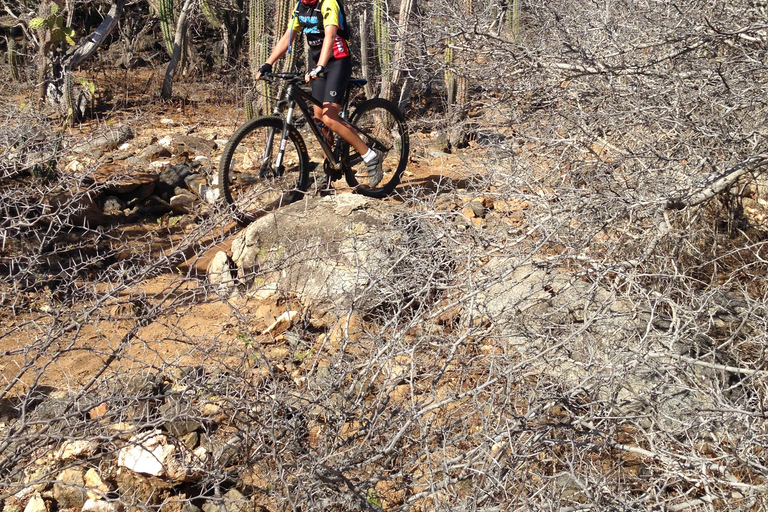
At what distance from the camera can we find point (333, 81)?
5.44 metres

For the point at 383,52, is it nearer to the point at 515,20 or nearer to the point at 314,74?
the point at 515,20

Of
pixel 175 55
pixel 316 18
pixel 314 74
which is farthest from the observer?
pixel 175 55

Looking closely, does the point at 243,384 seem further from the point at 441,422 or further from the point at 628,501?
the point at 628,501

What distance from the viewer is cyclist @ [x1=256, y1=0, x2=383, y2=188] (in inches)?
207

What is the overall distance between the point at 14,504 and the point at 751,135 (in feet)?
13.0

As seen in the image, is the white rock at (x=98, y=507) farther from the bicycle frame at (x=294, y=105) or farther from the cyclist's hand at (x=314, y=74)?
the cyclist's hand at (x=314, y=74)

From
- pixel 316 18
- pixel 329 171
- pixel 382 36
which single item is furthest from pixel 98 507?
pixel 382 36

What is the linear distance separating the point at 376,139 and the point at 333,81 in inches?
32.3

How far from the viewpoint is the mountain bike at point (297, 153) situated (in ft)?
17.7

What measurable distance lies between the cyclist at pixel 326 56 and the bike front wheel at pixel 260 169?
1.10 ft

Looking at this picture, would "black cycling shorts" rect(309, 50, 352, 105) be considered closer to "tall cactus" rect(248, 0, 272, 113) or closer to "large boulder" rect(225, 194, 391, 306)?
"large boulder" rect(225, 194, 391, 306)

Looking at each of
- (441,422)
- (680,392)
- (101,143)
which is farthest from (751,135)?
(101,143)

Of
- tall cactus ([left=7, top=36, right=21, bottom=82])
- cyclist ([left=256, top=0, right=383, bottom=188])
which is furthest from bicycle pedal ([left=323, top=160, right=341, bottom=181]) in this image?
tall cactus ([left=7, top=36, right=21, bottom=82])

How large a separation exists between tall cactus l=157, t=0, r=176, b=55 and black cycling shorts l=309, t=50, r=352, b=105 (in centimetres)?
443
